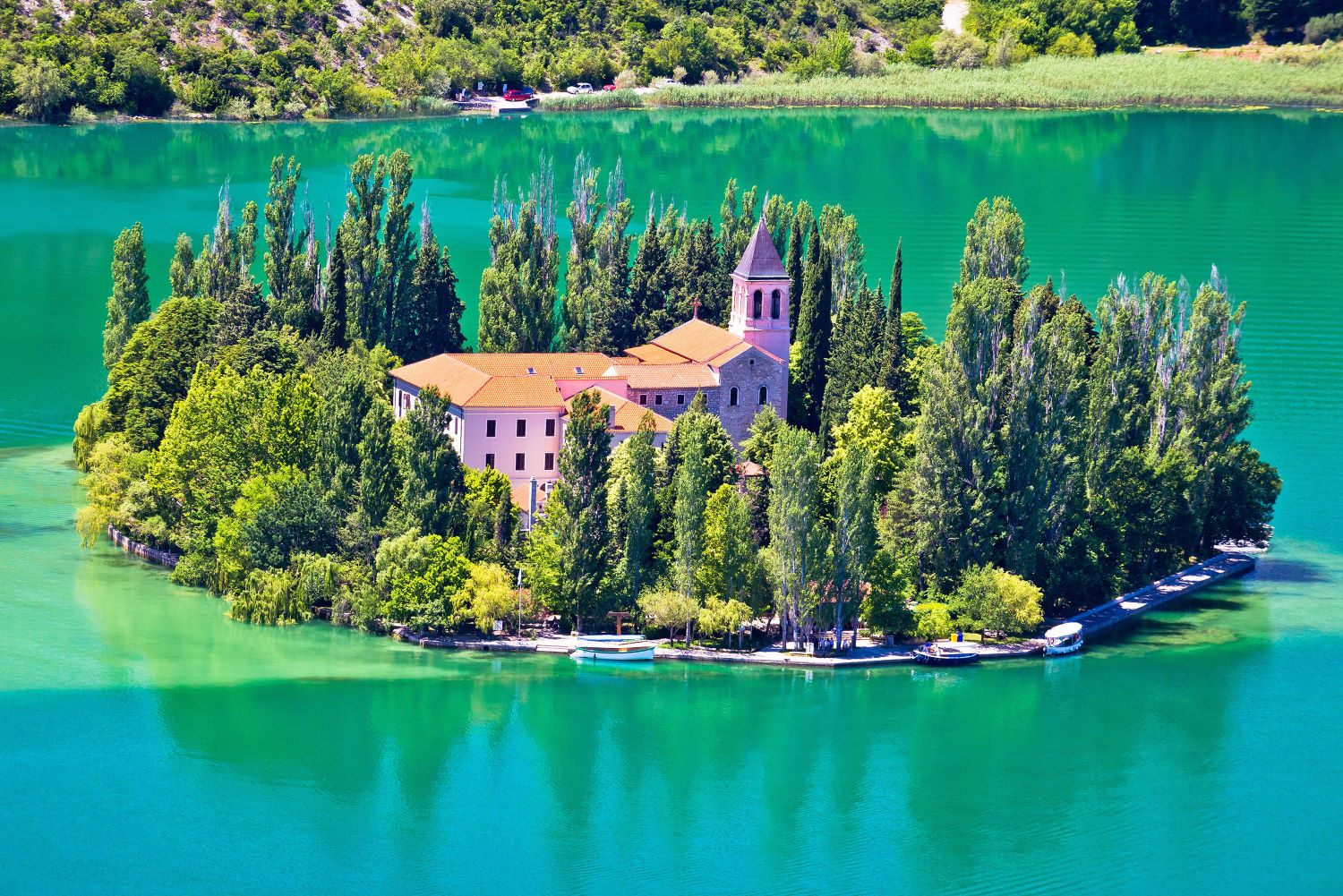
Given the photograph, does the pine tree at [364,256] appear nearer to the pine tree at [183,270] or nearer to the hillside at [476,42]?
the pine tree at [183,270]

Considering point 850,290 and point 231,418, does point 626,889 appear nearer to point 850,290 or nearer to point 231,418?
point 231,418

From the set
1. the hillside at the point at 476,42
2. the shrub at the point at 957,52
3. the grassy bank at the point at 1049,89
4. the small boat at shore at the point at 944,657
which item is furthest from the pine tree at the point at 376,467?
the shrub at the point at 957,52

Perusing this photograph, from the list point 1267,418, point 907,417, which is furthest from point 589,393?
point 1267,418

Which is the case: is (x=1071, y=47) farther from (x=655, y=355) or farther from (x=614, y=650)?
(x=614, y=650)

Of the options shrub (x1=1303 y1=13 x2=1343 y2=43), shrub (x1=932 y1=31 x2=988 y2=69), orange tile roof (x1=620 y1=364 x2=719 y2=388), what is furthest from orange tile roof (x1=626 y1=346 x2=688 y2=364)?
shrub (x1=1303 y1=13 x2=1343 y2=43)

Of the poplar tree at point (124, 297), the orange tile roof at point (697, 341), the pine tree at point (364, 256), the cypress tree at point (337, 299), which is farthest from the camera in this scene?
the pine tree at point (364, 256)

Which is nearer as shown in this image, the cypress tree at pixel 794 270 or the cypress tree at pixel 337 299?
the cypress tree at pixel 794 270

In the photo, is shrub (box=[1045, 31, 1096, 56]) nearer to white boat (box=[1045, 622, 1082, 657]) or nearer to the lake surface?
the lake surface
